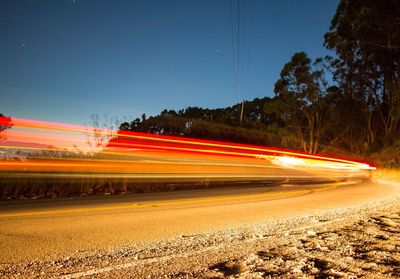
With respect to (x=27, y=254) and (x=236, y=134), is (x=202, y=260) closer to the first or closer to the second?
(x=27, y=254)

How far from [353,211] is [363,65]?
30.9 meters

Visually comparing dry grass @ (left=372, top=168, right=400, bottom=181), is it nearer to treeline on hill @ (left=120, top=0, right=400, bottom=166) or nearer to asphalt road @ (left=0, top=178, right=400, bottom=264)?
treeline on hill @ (left=120, top=0, right=400, bottom=166)

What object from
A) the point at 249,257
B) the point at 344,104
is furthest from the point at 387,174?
the point at 249,257

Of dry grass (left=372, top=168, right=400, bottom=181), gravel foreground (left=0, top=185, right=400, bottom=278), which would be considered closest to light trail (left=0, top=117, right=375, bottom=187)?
dry grass (left=372, top=168, right=400, bottom=181)

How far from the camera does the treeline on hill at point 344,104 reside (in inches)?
1051

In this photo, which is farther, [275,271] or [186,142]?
[186,142]

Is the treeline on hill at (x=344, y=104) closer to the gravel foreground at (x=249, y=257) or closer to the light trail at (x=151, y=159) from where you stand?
the light trail at (x=151, y=159)

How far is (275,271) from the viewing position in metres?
3.97

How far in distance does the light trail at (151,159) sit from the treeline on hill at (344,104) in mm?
3693

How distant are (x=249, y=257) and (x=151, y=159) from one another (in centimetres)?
1475

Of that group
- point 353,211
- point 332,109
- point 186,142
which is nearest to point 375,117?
point 332,109

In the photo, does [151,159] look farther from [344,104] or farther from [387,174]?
[344,104]

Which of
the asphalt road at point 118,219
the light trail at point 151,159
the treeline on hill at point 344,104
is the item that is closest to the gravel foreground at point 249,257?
the asphalt road at point 118,219

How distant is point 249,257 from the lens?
14.9 feet
